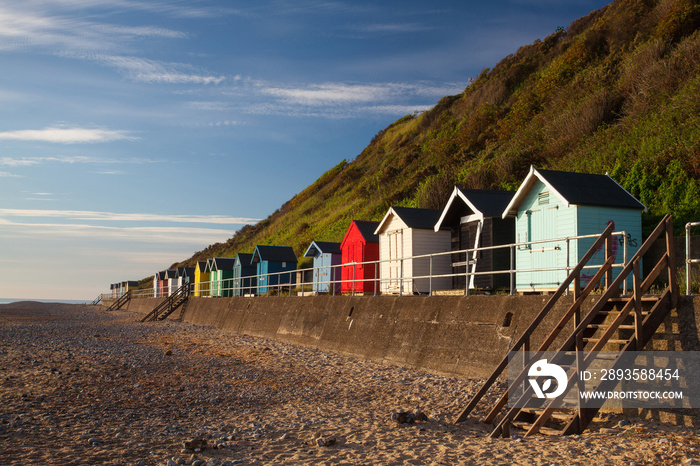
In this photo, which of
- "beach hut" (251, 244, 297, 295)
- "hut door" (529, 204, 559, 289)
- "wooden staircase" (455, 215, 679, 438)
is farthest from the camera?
"beach hut" (251, 244, 297, 295)

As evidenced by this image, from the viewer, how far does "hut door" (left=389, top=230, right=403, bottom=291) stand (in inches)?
897

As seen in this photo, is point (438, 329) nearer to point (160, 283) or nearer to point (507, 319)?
point (507, 319)

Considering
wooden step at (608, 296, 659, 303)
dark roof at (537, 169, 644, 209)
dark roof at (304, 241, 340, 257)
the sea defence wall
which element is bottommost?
the sea defence wall

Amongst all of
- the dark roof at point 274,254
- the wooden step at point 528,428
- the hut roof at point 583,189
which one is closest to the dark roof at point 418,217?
the hut roof at point 583,189

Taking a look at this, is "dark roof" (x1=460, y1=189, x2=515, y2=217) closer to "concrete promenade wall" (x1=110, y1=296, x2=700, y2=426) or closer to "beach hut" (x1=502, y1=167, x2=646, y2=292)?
"beach hut" (x1=502, y1=167, x2=646, y2=292)

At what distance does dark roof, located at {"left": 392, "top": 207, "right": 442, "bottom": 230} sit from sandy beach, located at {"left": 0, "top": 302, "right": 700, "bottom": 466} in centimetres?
851

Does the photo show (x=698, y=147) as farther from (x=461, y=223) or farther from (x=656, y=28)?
(x=656, y=28)

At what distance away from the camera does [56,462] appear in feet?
21.5

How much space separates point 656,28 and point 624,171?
15888 mm

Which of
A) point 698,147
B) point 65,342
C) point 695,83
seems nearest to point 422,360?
point 65,342

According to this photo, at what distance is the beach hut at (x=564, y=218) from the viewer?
15.5 meters

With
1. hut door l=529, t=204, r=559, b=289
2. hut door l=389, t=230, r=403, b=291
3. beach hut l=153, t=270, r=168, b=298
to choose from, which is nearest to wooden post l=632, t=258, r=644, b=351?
hut door l=529, t=204, r=559, b=289

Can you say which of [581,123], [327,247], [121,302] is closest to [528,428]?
[327,247]

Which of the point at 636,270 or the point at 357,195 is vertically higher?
the point at 357,195
